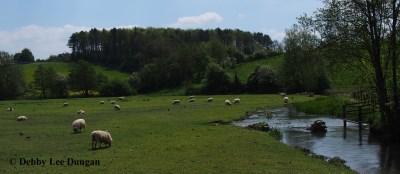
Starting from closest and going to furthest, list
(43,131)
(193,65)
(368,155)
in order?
(368,155) < (43,131) < (193,65)

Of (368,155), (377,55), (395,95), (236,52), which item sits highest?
(236,52)

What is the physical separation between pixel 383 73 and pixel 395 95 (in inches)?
141

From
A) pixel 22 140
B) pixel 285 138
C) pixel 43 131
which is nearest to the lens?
pixel 22 140

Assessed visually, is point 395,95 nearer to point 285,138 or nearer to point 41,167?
point 285,138

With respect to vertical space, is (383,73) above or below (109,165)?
above

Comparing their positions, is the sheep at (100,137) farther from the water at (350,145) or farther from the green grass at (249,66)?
the green grass at (249,66)

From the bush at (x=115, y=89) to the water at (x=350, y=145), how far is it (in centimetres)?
9073

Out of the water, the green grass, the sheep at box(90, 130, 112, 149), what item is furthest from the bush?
the sheep at box(90, 130, 112, 149)

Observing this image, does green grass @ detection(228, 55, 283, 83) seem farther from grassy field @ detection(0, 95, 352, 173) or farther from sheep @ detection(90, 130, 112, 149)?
sheep @ detection(90, 130, 112, 149)

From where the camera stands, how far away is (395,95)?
33531mm

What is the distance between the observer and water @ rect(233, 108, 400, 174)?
23641 mm


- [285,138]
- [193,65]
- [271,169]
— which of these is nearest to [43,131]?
[285,138]

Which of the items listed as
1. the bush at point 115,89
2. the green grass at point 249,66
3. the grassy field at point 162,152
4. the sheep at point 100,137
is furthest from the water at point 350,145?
the bush at point 115,89

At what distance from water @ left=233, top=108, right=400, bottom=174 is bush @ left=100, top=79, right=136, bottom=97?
9073 centimetres
